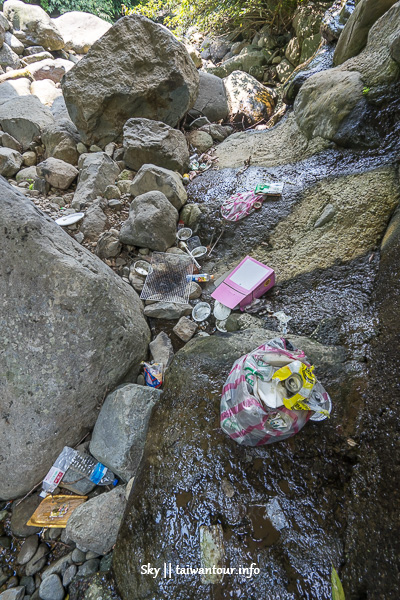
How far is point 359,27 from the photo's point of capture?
368 cm

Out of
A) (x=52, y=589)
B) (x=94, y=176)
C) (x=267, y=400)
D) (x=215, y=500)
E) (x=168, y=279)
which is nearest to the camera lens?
(x=267, y=400)

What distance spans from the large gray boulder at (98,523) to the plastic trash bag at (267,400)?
68cm

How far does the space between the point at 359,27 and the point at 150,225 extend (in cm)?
370

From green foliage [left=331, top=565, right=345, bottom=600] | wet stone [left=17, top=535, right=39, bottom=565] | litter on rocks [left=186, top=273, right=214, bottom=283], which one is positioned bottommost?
wet stone [left=17, top=535, right=39, bottom=565]

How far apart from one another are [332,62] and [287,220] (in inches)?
125

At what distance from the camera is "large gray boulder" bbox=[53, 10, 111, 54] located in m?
10.4

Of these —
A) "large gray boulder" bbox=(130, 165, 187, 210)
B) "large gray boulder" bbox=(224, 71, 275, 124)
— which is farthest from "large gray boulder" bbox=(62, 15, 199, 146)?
"large gray boulder" bbox=(130, 165, 187, 210)

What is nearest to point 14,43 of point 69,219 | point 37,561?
point 69,219

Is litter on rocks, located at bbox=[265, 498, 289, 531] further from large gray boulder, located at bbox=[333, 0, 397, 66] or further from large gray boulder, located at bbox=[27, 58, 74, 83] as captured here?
large gray boulder, located at bbox=[27, 58, 74, 83]

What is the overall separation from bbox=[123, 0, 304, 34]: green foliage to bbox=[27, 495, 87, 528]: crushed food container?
8541mm

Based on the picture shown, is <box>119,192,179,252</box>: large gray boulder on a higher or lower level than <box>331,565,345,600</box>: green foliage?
higher

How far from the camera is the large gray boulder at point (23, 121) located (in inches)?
180

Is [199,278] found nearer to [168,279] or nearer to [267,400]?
[168,279]

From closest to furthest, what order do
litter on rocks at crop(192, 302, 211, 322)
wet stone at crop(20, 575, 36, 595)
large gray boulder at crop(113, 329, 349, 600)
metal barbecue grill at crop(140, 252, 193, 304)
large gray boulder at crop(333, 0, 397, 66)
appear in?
large gray boulder at crop(113, 329, 349, 600) → wet stone at crop(20, 575, 36, 595) → litter on rocks at crop(192, 302, 211, 322) → metal barbecue grill at crop(140, 252, 193, 304) → large gray boulder at crop(333, 0, 397, 66)
